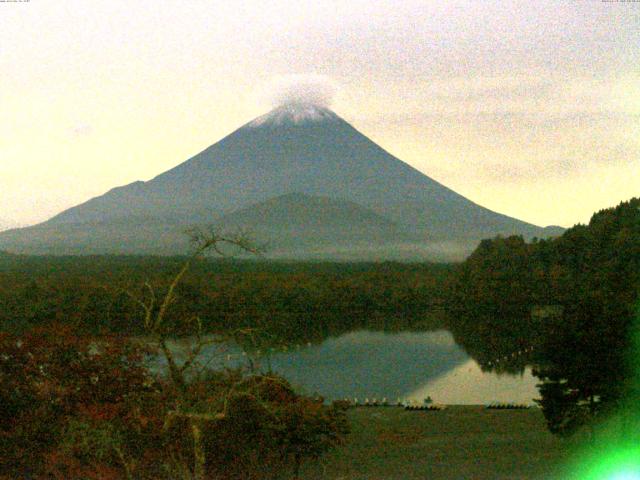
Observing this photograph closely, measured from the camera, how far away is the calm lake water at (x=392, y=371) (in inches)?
860

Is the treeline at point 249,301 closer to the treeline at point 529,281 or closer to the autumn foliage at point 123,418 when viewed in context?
the treeline at point 529,281

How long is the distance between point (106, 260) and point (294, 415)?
61664 millimetres

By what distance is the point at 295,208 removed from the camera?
327 feet

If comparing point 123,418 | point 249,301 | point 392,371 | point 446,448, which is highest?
point 123,418

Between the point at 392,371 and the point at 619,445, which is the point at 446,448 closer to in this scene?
the point at 619,445

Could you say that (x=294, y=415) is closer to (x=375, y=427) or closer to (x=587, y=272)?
(x=375, y=427)

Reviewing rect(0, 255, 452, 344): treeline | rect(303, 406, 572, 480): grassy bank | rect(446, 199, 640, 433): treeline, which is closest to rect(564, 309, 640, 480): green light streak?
rect(303, 406, 572, 480): grassy bank

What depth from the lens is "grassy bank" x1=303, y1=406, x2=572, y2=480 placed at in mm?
9891

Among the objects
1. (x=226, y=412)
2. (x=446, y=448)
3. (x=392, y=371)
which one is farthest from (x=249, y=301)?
(x=226, y=412)

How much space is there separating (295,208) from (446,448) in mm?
88771

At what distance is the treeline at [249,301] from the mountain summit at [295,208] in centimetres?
3568

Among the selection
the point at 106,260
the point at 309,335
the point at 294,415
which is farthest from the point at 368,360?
the point at 106,260

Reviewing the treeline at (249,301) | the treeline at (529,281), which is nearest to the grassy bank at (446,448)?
the treeline at (529,281)

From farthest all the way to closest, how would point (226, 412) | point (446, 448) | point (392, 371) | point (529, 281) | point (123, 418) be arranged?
point (529, 281) < point (392, 371) < point (446, 448) < point (123, 418) < point (226, 412)
